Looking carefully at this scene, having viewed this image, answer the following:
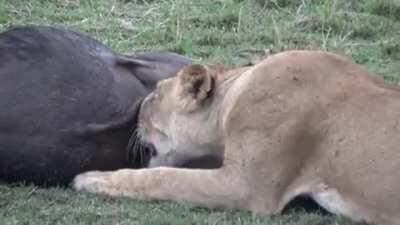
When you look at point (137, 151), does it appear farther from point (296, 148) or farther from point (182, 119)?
point (296, 148)

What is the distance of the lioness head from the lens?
5.14 metres

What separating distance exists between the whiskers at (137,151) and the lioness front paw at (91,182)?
25 cm

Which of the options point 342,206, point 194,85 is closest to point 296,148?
point 342,206

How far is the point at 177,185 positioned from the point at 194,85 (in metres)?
0.52

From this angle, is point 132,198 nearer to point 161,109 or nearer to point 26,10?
point 161,109

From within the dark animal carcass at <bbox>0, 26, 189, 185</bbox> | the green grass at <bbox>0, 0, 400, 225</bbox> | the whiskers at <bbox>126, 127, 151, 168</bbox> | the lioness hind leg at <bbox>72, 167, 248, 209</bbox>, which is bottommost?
the green grass at <bbox>0, 0, 400, 225</bbox>

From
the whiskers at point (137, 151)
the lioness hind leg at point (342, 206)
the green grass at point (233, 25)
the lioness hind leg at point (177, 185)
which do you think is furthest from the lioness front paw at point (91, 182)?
the green grass at point (233, 25)

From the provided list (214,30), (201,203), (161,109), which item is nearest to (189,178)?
(201,203)

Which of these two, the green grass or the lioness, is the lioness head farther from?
the green grass

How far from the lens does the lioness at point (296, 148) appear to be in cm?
459

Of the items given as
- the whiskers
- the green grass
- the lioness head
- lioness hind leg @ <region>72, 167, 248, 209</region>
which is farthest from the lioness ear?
the green grass

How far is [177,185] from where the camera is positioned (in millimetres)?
4828

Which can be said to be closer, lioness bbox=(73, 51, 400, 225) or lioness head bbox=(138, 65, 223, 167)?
lioness bbox=(73, 51, 400, 225)

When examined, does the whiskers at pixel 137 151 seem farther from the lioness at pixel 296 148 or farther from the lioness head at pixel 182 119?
the lioness at pixel 296 148
